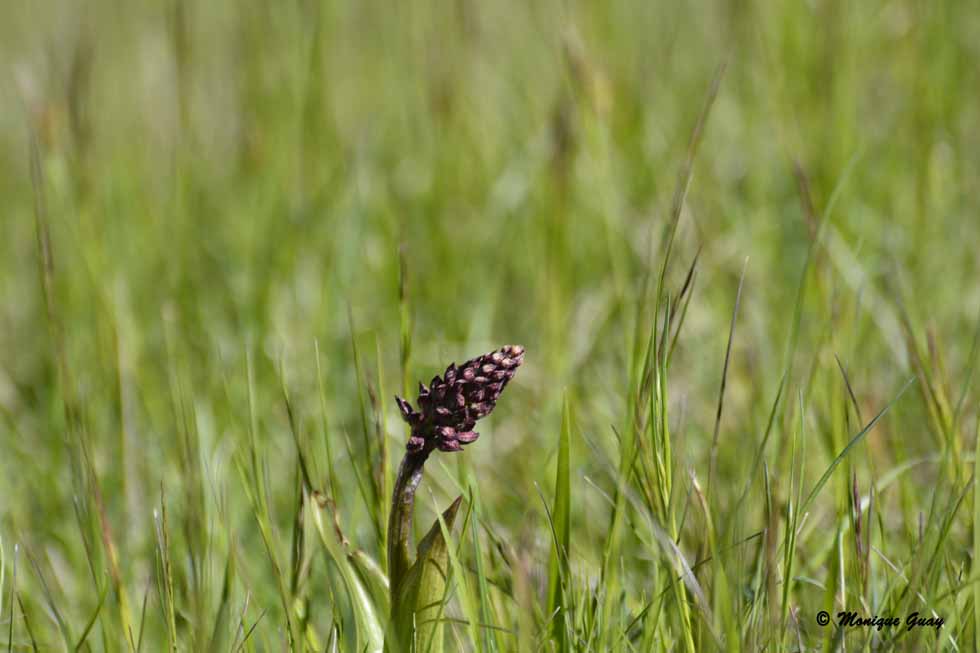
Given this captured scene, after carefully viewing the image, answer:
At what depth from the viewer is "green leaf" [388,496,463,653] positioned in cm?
88

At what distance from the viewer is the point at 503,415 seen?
187 centimetres

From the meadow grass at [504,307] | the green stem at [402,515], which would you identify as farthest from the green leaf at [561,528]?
the green stem at [402,515]

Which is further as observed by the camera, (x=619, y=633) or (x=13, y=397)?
(x=13, y=397)

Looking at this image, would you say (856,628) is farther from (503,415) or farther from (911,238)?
(911,238)

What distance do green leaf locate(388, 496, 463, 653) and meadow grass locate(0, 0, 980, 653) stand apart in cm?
1

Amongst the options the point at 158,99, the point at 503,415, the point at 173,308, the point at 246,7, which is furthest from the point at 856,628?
the point at 158,99

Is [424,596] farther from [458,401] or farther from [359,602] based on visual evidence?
[458,401]

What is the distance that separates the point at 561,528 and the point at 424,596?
0.51 feet

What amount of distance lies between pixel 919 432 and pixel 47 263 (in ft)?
4.48

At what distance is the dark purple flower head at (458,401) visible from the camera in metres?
0.87

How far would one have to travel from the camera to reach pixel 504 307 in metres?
2.19

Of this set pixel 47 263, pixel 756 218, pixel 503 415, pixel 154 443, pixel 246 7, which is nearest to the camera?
pixel 47 263

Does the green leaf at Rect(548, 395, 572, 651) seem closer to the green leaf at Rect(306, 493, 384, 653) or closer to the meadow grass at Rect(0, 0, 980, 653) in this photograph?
the meadow grass at Rect(0, 0, 980, 653)

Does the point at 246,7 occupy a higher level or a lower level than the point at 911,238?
higher
